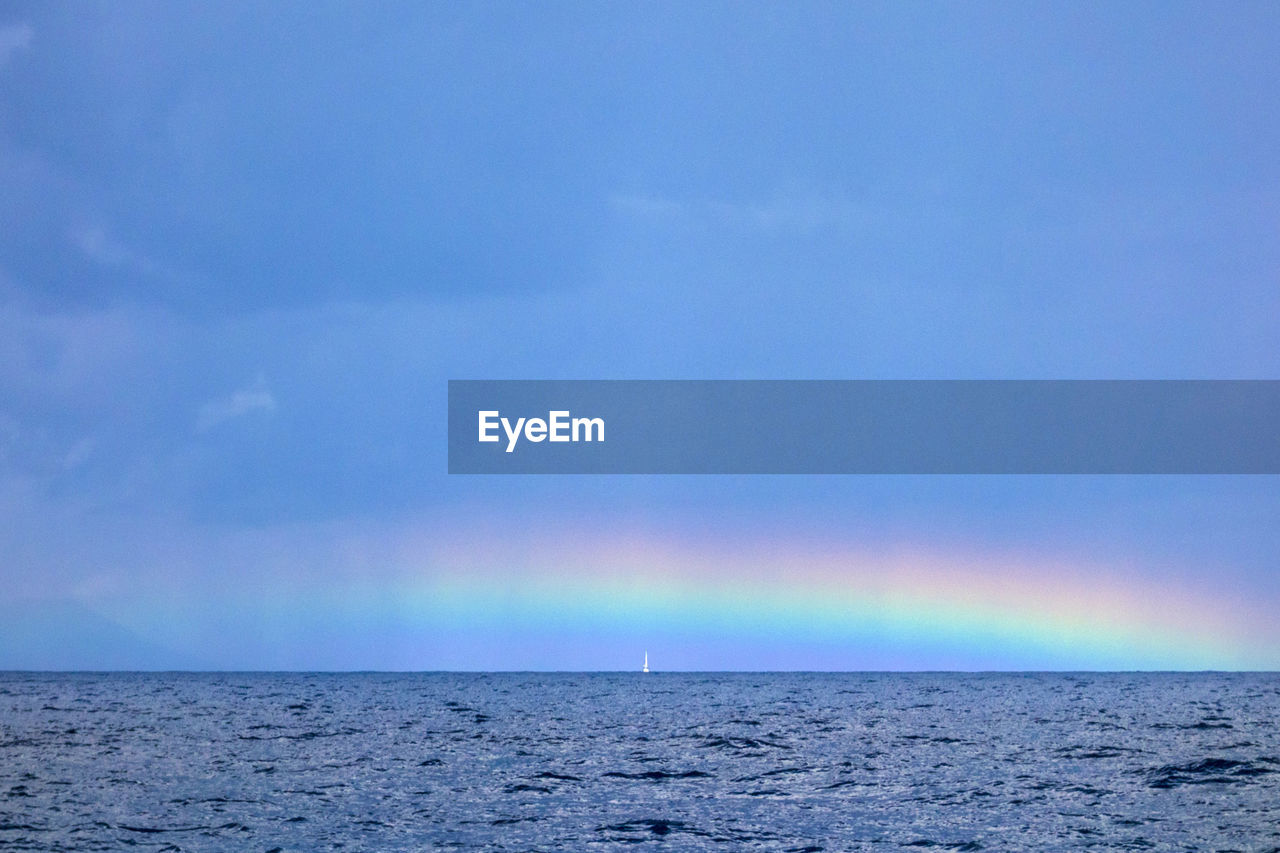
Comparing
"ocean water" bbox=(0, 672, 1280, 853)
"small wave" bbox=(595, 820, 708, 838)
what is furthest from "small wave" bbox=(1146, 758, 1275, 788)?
"small wave" bbox=(595, 820, 708, 838)

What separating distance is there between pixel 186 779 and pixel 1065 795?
32.7m

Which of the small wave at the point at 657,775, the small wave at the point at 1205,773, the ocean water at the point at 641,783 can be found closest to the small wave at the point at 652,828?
the ocean water at the point at 641,783

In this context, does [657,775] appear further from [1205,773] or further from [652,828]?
[1205,773]

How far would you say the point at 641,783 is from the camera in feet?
139

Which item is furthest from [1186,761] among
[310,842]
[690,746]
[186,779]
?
[186,779]

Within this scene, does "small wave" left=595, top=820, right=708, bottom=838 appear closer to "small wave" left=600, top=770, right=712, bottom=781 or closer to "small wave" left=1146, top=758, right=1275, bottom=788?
"small wave" left=600, top=770, right=712, bottom=781

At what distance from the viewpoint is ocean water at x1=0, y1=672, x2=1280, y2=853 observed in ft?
102

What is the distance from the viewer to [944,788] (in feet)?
134

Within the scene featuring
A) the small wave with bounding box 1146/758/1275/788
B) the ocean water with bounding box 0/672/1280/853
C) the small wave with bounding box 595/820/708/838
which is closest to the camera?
the ocean water with bounding box 0/672/1280/853

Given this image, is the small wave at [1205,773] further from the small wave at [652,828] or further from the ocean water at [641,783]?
the small wave at [652,828]

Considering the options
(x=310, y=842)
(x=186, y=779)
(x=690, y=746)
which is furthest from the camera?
(x=690, y=746)

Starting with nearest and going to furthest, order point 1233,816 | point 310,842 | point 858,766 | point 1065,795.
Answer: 1. point 310,842
2. point 1233,816
3. point 1065,795
4. point 858,766

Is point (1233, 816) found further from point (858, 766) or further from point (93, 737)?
point (93, 737)

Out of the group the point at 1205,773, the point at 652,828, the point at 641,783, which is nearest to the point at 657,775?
the point at 641,783
